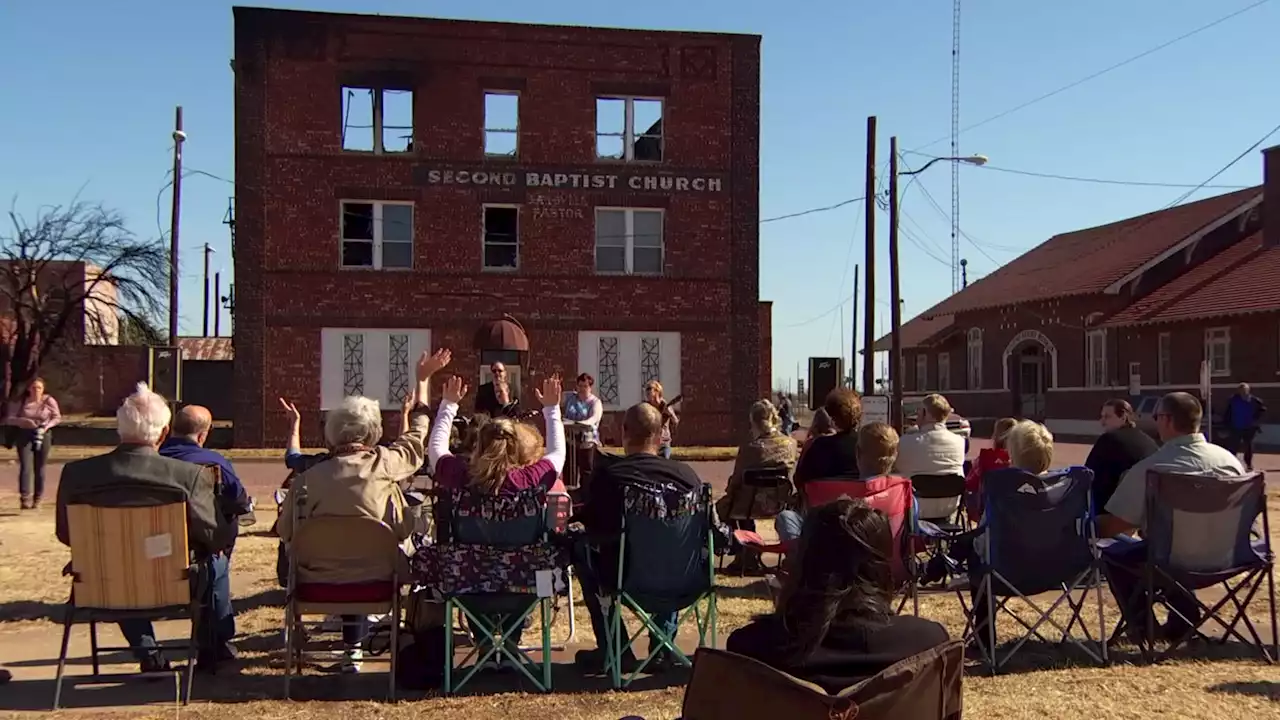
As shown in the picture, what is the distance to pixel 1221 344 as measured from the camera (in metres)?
32.5

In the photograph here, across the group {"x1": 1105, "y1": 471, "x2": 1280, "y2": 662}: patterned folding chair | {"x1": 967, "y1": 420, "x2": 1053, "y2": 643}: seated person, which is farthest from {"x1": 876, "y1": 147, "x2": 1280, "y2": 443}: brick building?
{"x1": 967, "y1": 420, "x2": 1053, "y2": 643}: seated person

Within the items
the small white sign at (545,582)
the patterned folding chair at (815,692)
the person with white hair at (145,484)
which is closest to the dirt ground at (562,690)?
the person with white hair at (145,484)

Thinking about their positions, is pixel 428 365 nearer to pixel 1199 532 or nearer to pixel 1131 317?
pixel 1199 532

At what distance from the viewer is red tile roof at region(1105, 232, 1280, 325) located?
31203 millimetres

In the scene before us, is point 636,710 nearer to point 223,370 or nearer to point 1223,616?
point 1223,616

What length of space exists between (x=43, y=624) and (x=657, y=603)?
4283mm

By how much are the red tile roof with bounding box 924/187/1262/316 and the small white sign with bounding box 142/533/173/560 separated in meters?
35.1

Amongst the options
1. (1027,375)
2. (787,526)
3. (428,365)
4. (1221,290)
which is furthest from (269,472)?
(1027,375)

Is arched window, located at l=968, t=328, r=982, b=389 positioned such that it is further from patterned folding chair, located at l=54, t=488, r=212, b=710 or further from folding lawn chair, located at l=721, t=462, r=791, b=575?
patterned folding chair, located at l=54, t=488, r=212, b=710

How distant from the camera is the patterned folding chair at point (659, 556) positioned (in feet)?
18.8

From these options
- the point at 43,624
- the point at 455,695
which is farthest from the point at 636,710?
the point at 43,624

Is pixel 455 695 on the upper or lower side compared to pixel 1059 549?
lower

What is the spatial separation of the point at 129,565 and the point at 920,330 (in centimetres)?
5057

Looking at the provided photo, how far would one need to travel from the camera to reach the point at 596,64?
27.1 metres
